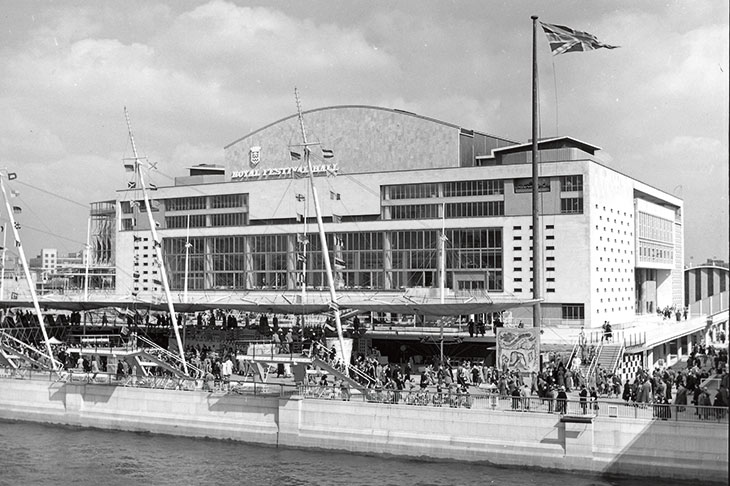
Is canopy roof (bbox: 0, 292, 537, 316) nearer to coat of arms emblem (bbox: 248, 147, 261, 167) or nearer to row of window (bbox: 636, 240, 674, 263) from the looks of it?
coat of arms emblem (bbox: 248, 147, 261, 167)

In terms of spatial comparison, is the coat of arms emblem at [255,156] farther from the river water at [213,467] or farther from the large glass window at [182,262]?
the river water at [213,467]

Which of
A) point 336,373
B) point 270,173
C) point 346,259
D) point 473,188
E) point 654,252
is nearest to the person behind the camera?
point 336,373

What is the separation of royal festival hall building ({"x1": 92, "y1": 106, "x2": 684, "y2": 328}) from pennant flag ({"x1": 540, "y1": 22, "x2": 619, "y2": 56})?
92.3 feet

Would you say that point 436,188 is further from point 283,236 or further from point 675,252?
point 675,252

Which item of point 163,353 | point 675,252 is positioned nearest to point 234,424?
point 163,353

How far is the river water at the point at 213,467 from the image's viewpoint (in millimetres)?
37188

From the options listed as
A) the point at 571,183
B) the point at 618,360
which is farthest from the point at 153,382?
the point at 571,183

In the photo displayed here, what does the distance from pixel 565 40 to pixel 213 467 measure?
2716 cm

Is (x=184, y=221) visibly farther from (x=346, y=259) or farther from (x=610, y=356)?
(x=610, y=356)

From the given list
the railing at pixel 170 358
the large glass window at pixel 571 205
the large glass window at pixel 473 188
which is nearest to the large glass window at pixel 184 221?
the large glass window at pixel 473 188

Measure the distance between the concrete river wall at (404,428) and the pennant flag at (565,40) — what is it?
757 inches

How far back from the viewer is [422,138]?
3752 inches

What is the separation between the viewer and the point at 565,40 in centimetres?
4662

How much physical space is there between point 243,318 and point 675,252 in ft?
203
